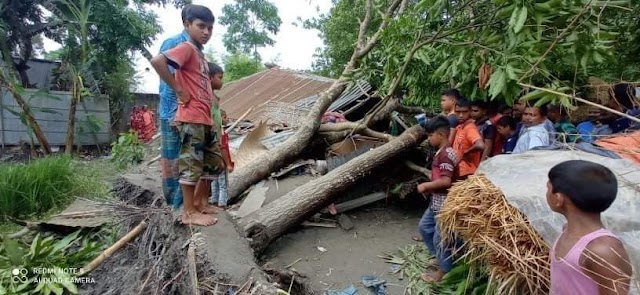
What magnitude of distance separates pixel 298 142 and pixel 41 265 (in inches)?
130

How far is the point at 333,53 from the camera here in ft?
35.9

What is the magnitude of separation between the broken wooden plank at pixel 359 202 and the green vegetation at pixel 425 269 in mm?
985

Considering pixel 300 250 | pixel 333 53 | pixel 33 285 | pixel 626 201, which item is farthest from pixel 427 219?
pixel 333 53

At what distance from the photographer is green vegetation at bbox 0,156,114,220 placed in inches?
224

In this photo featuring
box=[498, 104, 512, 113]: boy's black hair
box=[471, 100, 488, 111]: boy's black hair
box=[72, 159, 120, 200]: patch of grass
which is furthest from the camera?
box=[72, 159, 120, 200]: patch of grass

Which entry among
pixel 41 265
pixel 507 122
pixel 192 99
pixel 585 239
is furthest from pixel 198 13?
pixel 507 122

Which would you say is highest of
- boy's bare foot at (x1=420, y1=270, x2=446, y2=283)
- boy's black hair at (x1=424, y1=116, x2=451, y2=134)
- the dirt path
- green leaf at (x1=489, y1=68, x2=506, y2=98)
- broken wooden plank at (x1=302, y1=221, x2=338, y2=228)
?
green leaf at (x1=489, y1=68, x2=506, y2=98)

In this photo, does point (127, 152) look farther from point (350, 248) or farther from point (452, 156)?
point (452, 156)

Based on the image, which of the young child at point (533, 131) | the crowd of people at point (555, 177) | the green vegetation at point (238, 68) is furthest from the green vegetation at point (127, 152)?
the green vegetation at point (238, 68)

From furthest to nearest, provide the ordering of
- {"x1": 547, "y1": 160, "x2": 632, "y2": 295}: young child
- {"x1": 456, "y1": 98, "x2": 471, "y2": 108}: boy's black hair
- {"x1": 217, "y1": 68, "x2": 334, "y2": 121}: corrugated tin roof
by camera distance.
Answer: {"x1": 217, "y1": 68, "x2": 334, "y2": 121}: corrugated tin roof < {"x1": 456, "y1": 98, "x2": 471, "y2": 108}: boy's black hair < {"x1": 547, "y1": 160, "x2": 632, "y2": 295}: young child

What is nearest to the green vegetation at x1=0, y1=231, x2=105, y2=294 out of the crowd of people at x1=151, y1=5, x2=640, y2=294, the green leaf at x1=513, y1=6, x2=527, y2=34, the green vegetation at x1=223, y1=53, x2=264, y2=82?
the crowd of people at x1=151, y1=5, x2=640, y2=294

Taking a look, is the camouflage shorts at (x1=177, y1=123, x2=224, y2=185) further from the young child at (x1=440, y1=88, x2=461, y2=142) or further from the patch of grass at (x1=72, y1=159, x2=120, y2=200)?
the patch of grass at (x1=72, y1=159, x2=120, y2=200)

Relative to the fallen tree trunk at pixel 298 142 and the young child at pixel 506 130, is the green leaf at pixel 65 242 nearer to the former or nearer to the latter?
the fallen tree trunk at pixel 298 142

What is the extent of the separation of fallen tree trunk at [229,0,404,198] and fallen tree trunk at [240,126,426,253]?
0.83 metres
